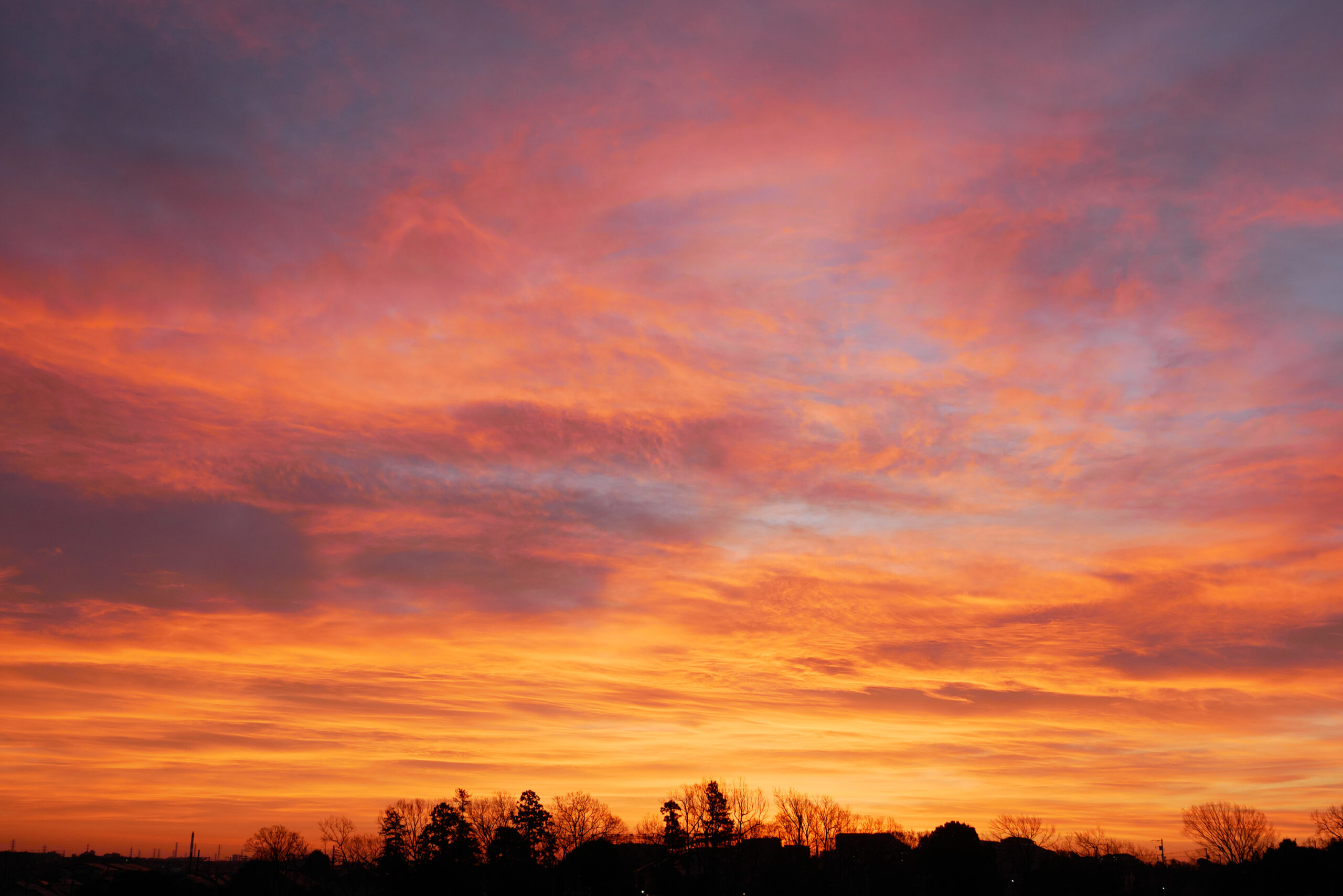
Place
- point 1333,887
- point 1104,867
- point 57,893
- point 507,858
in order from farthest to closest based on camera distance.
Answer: point 57,893 < point 1104,867 < point 507,858 < point 1333,887

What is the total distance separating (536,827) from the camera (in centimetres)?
11538

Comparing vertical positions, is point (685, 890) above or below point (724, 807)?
below

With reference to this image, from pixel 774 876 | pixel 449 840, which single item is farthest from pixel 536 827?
pixel 774 876

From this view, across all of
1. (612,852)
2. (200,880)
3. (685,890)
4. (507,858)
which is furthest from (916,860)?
(200,880)

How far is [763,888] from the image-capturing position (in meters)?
107

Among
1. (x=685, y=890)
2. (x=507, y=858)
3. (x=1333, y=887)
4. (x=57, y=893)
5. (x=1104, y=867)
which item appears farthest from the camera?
(x=57, y=893)

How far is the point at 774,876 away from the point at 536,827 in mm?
29520

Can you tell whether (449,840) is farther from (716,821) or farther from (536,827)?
(716,821)

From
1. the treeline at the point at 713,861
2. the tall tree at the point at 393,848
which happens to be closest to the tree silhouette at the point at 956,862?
the treeline at the point at 713,861

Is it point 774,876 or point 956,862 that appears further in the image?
point 956,862

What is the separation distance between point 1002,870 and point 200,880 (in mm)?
132807

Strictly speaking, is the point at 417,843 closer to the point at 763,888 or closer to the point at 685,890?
the point at 685,890

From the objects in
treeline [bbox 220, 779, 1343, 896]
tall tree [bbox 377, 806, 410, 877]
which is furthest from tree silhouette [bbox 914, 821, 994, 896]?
tall tree [bbox 377, 806, 410, 877]

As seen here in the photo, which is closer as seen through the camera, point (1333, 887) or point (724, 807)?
point (1333, 887)
